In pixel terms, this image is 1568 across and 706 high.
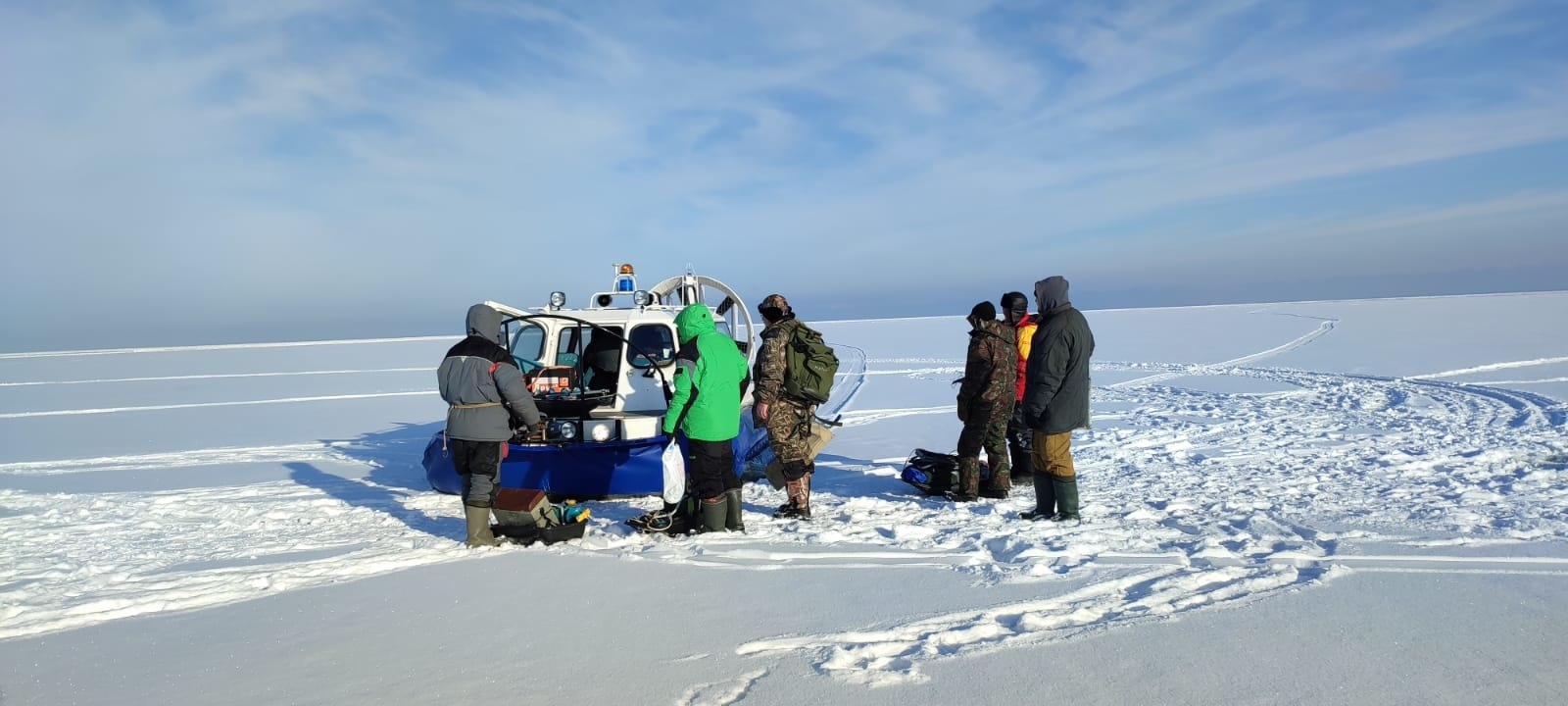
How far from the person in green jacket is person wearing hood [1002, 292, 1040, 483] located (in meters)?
2.05

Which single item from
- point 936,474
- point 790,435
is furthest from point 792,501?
point 936,474

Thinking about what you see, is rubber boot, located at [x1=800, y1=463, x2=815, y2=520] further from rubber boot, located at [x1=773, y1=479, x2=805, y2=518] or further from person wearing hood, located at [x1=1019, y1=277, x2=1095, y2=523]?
person wearing hood, located at [x1=1019, y1=277, x2=1095, y2=523]

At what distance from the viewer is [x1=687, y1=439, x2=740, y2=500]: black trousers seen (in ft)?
17.2

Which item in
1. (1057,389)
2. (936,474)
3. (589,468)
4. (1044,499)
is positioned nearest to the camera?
(1057,389)

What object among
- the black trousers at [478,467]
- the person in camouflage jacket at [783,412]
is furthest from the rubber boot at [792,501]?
the black trousers at [478,467]

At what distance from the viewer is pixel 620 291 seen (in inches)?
308

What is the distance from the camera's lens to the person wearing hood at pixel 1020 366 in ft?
21.1

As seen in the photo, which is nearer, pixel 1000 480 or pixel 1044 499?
pixel 1044 499

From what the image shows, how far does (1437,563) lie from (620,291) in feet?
19.5

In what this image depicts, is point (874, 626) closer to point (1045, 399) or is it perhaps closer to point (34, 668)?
point (1045, 399)

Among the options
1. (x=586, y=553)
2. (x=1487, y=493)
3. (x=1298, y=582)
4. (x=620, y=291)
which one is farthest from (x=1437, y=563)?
(x=620, y=291)

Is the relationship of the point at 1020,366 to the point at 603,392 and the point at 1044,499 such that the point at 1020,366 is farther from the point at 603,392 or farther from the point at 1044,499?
the point at 603,392

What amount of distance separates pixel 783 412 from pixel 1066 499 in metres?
1.77

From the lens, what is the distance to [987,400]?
596 cm
